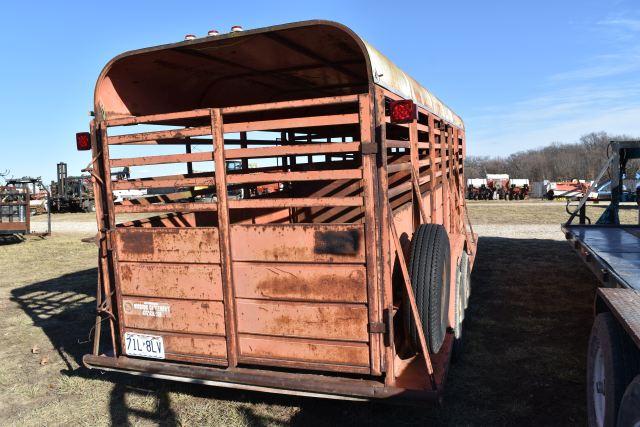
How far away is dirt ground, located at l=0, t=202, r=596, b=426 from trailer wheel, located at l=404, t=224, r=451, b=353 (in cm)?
48

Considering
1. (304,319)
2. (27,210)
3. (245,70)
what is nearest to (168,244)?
(304,319)

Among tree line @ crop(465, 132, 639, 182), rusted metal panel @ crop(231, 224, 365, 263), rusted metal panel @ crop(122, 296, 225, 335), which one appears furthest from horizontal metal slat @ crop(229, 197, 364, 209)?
tree line @ crop(465, 132, 639, 182)

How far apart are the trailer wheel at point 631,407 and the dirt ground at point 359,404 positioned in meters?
1.06

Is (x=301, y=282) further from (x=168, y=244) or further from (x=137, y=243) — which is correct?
(x=137, y=243)

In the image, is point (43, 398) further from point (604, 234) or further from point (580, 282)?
point (580, 282)

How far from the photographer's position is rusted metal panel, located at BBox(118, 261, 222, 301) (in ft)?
11.3

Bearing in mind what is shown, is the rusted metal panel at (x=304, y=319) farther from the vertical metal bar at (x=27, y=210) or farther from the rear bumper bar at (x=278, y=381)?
the vertical metal bar at (x=27, y=210)

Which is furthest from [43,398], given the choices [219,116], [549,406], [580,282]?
[580,282]

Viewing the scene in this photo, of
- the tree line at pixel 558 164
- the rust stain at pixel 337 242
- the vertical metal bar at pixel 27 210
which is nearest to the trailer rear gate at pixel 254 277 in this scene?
the rust stain at pixel 337 242

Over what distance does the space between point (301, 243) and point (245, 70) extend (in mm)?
2140

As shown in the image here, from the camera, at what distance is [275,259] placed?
3.21 meters

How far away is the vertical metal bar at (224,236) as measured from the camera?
3.31 m

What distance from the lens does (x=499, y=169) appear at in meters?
91.0

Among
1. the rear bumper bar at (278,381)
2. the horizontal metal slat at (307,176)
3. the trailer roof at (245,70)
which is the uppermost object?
the trailer roof at (245,70)
